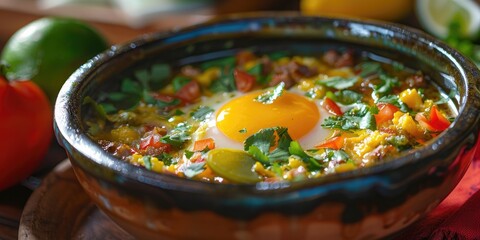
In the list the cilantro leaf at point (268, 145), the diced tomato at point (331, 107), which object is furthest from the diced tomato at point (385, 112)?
the cilantro leaf at point (268, 145)

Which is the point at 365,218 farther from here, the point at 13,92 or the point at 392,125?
Result: the point at 13,92

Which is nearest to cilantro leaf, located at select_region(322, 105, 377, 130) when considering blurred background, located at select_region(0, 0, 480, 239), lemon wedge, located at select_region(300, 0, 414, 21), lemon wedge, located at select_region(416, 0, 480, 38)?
blurred background, located at select_region(0, 0, 480, 239)

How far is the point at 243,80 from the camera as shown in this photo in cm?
227

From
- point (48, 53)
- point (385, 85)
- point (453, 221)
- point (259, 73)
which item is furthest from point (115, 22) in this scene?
point (453, 221)

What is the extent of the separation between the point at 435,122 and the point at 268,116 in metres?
0.45

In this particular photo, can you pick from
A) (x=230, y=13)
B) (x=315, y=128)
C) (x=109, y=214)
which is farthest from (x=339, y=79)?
(x=230, y=13)

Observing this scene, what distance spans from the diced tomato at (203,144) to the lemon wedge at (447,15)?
5.13ft

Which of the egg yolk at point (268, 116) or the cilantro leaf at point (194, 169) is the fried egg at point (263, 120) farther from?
the cilantro leaf at point (194, 169)

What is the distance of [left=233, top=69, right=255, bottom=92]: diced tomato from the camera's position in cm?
224

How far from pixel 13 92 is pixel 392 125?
128cm

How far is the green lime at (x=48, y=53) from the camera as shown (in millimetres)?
2770

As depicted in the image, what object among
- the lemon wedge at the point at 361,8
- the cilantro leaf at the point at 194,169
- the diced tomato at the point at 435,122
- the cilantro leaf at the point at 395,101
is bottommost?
the cilantro leaf at the point at 194,169

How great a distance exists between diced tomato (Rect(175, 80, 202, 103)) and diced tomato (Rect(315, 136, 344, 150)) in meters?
0.57

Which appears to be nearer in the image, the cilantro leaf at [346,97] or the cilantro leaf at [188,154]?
the cilantro leaf at [188,154]
